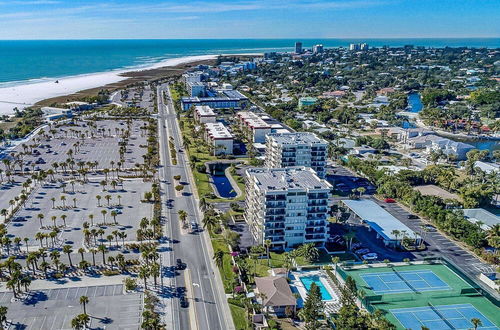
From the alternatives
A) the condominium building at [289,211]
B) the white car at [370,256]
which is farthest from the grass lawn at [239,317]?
the white car at [370,256]

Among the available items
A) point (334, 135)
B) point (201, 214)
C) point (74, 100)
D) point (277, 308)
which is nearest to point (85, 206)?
point (201, 214)

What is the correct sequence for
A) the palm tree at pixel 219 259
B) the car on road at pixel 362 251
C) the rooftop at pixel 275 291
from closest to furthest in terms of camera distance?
1. the rooftop at pixel 275 291
2. the palm tree at pixel 219 259
3. the car on road at pixel 362 251

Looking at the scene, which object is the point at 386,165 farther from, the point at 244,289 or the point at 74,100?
the point at 74,100

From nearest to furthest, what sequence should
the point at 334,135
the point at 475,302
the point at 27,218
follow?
1. the point at 475,302
2. the point at 27,218
3. the point at 334,135

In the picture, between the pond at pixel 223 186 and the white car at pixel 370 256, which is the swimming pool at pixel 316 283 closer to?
the white car at pixel 370 256

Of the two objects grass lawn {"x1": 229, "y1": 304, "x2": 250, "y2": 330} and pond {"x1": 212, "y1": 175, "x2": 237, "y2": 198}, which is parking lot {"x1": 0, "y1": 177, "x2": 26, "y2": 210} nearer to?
pond {"x1": 212, "y1": 175, "x2": 237, "y2": 198}

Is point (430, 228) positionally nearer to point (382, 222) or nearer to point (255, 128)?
point (382, 222)

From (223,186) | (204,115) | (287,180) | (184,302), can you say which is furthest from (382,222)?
(204,115)
